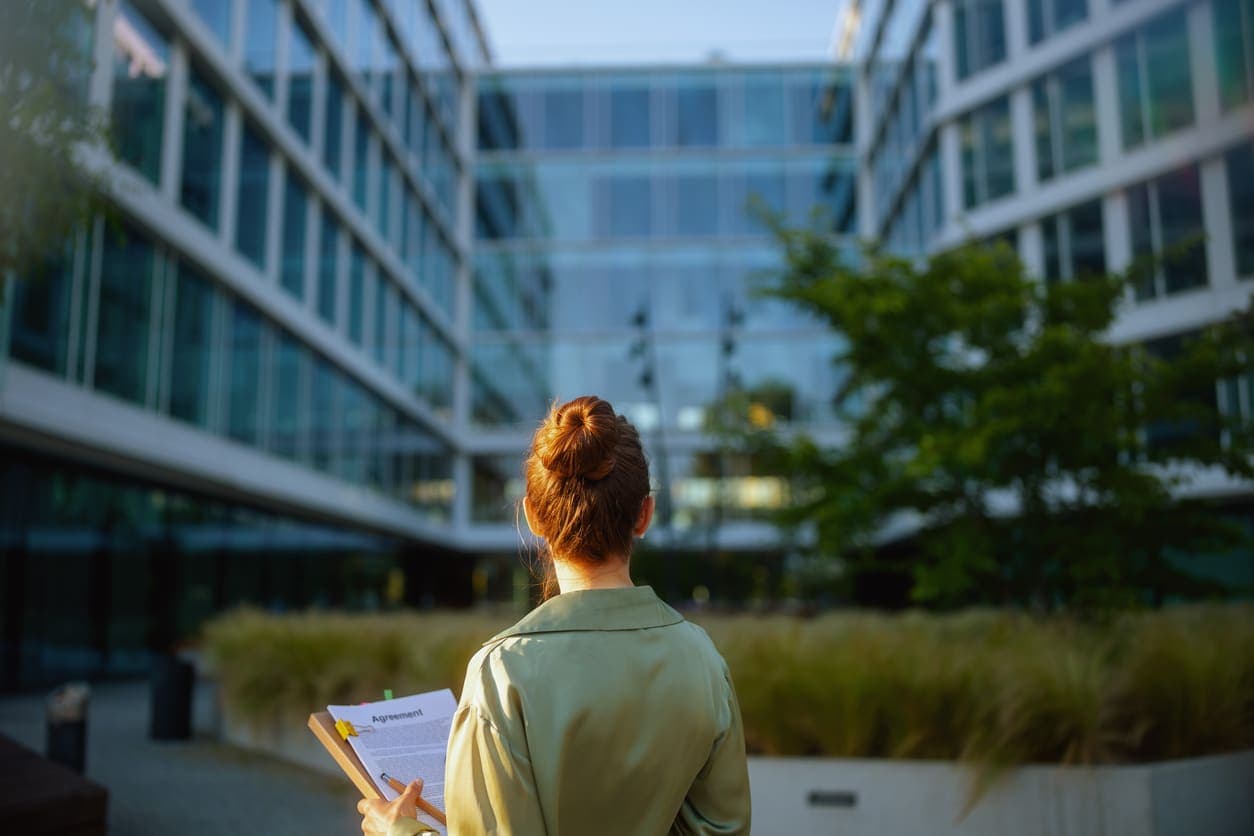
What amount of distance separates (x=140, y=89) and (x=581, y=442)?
15499 mm

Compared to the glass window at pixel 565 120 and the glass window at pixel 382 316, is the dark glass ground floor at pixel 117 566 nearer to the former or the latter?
the glass window at pixel 382 316

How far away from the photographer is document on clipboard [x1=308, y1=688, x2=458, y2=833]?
2014 millimetres

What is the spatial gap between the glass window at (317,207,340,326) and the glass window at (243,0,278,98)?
12.5ft

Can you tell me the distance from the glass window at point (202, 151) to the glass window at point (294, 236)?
3.04 metres

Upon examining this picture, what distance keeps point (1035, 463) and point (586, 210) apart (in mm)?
27234

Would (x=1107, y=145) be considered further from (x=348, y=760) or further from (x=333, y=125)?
(x=348, y=760)

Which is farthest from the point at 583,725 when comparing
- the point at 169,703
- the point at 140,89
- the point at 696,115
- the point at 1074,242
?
the point at 696,115

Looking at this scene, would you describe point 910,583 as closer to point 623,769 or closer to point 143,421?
point 143,421

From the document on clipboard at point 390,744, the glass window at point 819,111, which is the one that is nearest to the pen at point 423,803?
the document on clipboard at point 390,744

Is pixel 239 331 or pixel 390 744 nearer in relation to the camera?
pixel 390 744

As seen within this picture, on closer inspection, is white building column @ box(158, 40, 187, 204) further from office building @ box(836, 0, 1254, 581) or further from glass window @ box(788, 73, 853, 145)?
glass window @ box(788, 73, 853, 145)

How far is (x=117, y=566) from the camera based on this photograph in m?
16.8

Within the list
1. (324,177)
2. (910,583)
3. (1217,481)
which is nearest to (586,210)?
(324,177)

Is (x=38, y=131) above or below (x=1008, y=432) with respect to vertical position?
above
